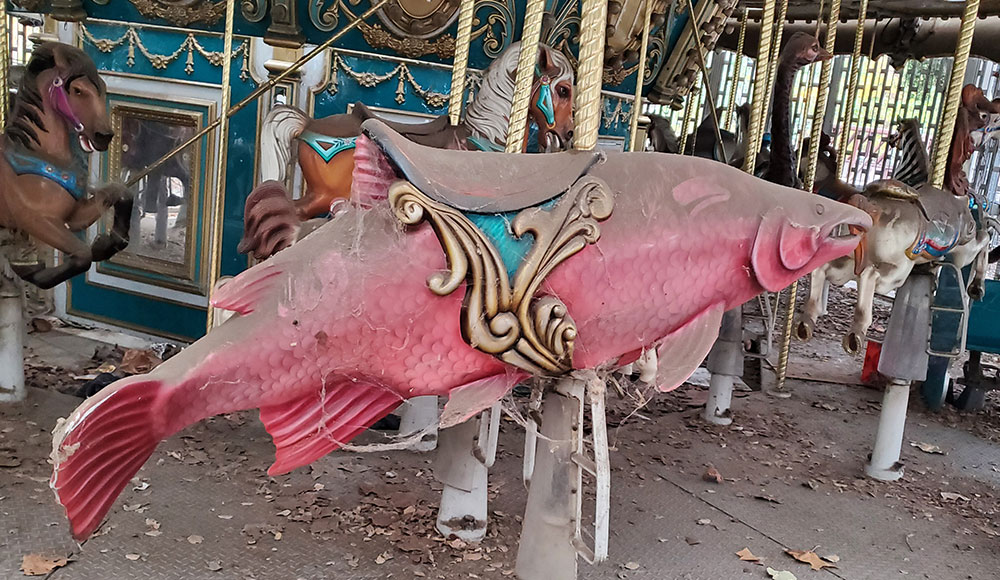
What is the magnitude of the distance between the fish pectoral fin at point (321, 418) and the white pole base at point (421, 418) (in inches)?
78.2

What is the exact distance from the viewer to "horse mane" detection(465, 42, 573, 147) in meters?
2.77

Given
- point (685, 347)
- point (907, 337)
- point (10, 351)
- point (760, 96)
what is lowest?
point (10, 351)

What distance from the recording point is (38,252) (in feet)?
10.6

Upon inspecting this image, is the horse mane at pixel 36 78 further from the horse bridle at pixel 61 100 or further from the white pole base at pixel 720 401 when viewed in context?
the white pole base at pixel 720 401

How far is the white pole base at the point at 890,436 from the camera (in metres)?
3.45

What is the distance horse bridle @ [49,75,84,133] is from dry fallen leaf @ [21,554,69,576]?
62.6 inches

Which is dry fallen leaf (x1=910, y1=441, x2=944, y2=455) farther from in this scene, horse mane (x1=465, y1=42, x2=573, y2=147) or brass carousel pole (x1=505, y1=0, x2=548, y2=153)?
brass carousel pole (x1=505, y1=0, x2=548, y2=153)

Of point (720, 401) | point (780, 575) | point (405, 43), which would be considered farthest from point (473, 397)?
point (720, 401)

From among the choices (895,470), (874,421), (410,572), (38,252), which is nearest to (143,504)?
(410,572)

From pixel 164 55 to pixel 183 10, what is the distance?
1.04ft

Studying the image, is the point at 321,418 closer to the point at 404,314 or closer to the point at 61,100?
the point at 404,314

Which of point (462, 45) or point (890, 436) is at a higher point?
point (462, 45)

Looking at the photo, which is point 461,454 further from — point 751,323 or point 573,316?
point 751,323

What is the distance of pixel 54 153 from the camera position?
121 inches
